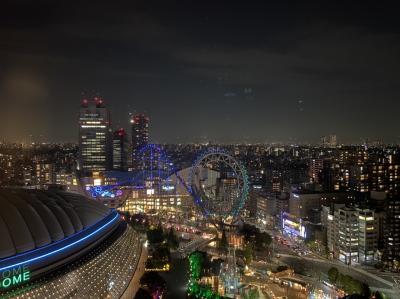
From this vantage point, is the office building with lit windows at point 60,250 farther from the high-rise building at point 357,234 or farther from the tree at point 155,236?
the high-rise building at point 357,234

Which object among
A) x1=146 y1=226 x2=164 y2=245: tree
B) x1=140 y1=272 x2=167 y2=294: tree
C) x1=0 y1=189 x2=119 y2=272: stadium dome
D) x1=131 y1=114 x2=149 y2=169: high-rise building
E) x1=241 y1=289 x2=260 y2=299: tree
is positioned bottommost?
x1=241 y1=289 x2=260 y2=299: tree

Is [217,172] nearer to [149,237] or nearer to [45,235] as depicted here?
[149,237]

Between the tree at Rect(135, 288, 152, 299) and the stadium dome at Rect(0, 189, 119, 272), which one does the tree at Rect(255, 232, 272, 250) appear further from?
the stadium dome at Rect(0, 189, 119, 272)

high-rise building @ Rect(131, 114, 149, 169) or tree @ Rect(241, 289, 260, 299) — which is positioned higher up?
high-rise building @ Rect(131, 114, 149, 169)

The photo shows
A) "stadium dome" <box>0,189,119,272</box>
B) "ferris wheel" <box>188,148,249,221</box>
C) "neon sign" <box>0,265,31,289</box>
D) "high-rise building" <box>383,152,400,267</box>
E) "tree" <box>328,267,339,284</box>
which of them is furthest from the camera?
"ferris wheel" <box>188,148,249,221</box>

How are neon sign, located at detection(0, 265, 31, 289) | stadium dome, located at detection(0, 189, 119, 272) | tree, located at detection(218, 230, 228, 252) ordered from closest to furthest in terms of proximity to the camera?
neon sign, located at detection(0, 265, 31, 289), stadium dome, located at detection(0, 189, 119, 272), tree, located at detection(218, 230, 228, 252)

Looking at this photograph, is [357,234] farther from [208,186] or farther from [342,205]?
[208,186]

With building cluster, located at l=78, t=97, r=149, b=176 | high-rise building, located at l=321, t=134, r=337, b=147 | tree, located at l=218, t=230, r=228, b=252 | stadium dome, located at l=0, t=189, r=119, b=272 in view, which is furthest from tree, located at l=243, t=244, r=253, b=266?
building cluster, located at l=78, t=97, r=149, b=176

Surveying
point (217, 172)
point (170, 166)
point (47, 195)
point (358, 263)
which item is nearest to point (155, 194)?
point (217, 172)
